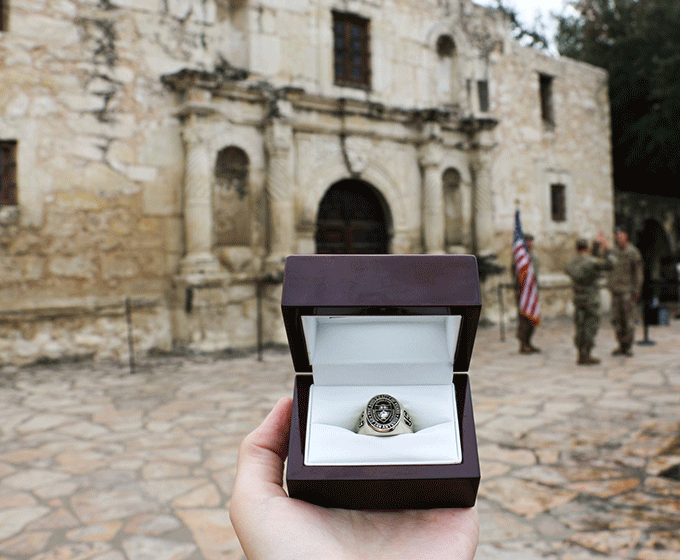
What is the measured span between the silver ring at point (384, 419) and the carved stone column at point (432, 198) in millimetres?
9114

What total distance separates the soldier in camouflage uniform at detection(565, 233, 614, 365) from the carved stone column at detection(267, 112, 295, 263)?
407cm

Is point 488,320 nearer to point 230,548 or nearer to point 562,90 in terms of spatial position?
point 562,90

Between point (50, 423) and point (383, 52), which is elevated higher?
point (383, 52)

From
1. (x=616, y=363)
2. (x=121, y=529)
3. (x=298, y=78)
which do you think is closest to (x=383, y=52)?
A: (x=298, y=78)

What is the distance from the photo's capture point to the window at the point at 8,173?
6.89m

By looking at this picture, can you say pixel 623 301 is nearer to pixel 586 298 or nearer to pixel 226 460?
pixel 586 298

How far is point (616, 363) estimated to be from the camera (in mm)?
6844

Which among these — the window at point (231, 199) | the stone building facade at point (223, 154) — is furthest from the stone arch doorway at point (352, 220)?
the window at point (231, 199)

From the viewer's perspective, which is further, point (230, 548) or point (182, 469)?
point (182, 469)

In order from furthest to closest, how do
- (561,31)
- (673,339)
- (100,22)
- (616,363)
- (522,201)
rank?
(561,31)
(522,201)
(673,339)
(100,22)
(616,363)

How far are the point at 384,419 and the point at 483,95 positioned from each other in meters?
11.4

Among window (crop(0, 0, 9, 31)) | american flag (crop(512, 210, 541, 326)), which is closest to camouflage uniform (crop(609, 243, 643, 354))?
american flag (crop(512, 210, 541, 326))

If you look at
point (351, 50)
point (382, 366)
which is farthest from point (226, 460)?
point (351, 50)

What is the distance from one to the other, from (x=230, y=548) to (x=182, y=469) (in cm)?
106
